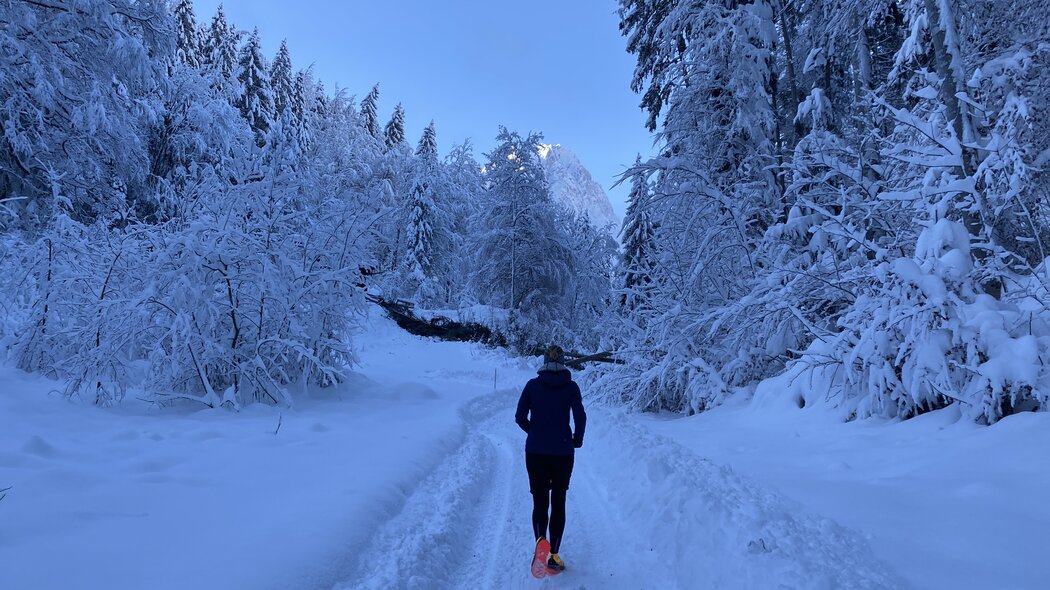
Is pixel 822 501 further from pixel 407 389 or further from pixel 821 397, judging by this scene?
pixel 407 389

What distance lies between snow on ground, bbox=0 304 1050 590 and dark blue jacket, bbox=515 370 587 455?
968 millimetres

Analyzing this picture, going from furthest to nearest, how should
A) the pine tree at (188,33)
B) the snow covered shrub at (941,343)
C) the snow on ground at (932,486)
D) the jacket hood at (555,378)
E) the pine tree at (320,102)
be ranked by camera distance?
the pine tree at (320,102), the pine tree at (188,33), the snow covered shrub at (941,343), the jacket hood at (555,378), the snow on ground at (932,486)

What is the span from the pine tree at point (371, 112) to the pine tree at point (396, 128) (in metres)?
3.90

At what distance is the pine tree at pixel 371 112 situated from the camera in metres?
51.1

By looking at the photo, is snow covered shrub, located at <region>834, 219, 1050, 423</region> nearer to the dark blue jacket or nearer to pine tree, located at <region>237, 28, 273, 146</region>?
the dark blue jacket

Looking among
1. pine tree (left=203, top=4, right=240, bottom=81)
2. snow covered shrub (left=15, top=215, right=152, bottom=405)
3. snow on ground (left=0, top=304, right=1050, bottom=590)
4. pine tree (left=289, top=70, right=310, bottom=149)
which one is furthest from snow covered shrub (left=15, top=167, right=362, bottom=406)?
pine tree (left=289, top=70, right=310, bottom=149)

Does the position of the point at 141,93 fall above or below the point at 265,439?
above

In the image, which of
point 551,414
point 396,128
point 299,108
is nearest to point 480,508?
point 551,414

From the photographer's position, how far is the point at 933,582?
9.84ft

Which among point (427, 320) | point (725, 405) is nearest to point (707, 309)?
point (725, 405)

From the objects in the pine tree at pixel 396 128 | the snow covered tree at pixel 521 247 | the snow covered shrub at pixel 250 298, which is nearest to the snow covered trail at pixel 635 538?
the snow covered shrub at pixel 250 298

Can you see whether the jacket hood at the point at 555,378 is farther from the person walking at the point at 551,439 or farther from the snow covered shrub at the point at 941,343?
the snow covered shrub at the point at 941,343

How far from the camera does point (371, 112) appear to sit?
171 feet

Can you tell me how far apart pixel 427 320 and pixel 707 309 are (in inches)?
747
